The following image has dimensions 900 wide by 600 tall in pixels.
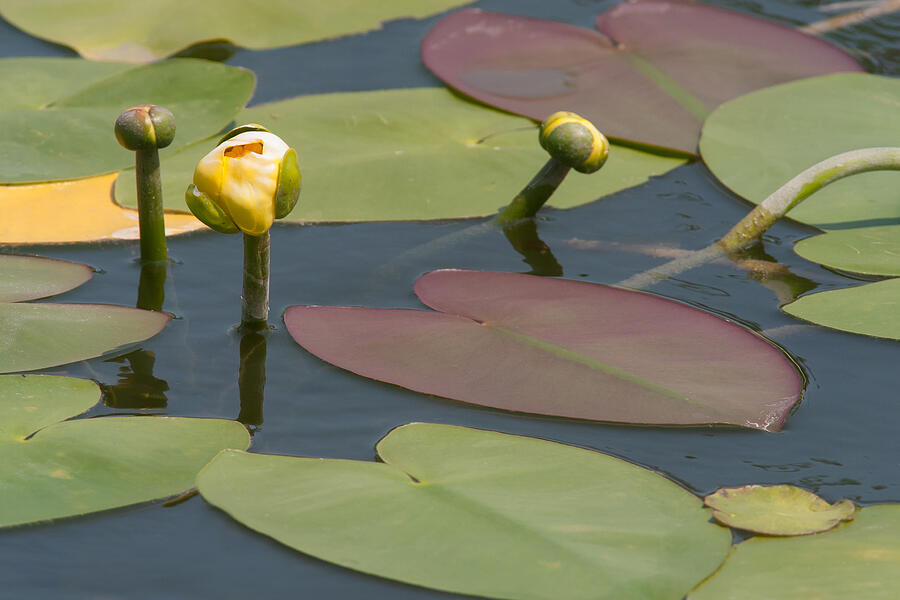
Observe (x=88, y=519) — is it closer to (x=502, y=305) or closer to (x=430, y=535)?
(x=430, y=535)

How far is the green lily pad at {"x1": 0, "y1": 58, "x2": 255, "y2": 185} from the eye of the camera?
1787 millimetres

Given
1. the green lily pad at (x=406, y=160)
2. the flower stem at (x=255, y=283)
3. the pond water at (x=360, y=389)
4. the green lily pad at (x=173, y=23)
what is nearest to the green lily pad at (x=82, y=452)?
the pond water at (x=360, y=389)

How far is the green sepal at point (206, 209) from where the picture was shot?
112 cm

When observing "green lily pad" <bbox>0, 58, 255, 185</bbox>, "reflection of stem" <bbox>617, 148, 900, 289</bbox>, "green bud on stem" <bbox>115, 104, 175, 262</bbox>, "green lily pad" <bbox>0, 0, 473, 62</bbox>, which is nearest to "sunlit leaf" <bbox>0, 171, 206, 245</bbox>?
"green lily pad" <bbox>0, 58, 255, 185</bbox>

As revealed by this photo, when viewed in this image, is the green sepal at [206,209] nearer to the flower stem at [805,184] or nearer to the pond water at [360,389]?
the pond water at [360,389]

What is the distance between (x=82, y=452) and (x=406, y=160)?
0.95 metres

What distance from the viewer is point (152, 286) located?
152cm

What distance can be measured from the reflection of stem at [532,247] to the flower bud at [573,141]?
197 millimetres

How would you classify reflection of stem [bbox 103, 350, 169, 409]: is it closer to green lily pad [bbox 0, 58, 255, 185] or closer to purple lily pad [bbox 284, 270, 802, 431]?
purple lily pad [bbox 284, 270, 802, 431]

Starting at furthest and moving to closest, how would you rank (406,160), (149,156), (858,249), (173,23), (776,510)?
(173,23) → (406,160) → (858,249) → (149,156) → (776,510)

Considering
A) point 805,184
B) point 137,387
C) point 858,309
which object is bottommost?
point 137,387

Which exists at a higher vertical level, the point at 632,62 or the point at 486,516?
A: the point at 632,62

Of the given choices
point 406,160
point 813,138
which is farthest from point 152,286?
point 813,138

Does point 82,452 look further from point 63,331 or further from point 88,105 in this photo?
point 88,105
